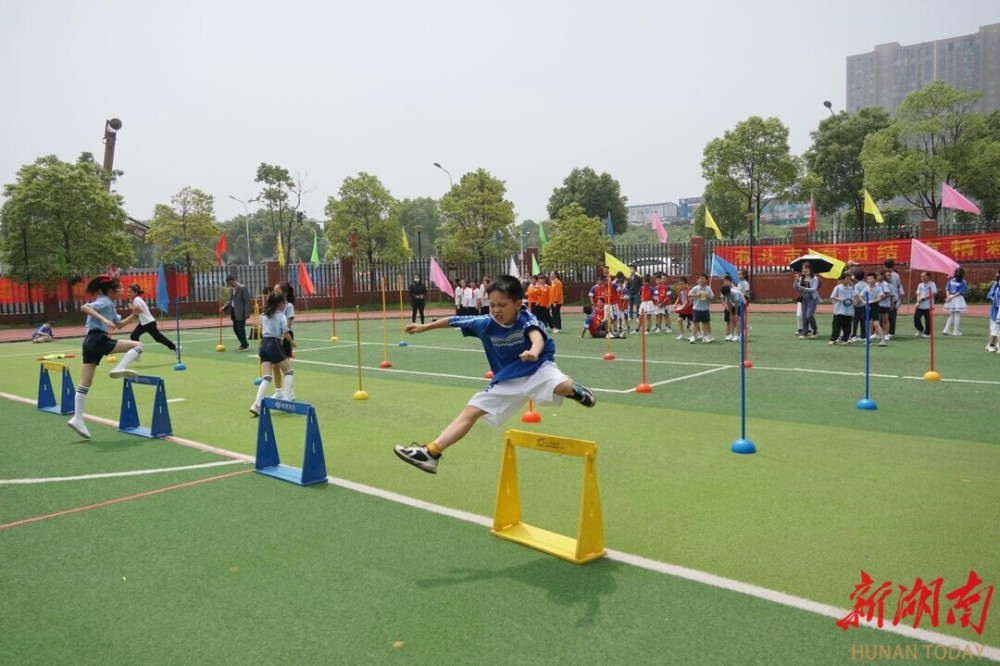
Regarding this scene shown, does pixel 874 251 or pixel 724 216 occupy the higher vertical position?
pixel 724 216

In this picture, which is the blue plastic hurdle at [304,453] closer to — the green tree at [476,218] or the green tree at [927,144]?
the green tree at [476,218]

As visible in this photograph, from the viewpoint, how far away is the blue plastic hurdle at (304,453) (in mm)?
7395

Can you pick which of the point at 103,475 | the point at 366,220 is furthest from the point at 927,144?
the point at 103,475

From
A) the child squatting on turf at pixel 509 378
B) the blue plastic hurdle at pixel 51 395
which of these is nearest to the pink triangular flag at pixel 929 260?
the child squatting on turf at pixel 509 378

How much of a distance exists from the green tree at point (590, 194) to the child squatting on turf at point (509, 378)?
7308cm

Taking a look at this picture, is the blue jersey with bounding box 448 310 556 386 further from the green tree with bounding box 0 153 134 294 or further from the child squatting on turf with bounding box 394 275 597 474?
the green tree with bounding box 0 153 134 294

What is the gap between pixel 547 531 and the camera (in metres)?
5.89

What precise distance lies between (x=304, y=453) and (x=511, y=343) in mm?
2693

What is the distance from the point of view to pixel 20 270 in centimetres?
3466

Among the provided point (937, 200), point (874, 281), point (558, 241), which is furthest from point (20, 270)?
point (937, 200)

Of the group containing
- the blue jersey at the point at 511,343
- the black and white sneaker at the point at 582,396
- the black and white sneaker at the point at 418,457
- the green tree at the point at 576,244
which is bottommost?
the black and white sneaker at the point at 418,457

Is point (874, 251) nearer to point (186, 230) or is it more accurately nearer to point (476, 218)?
point (476, 218)

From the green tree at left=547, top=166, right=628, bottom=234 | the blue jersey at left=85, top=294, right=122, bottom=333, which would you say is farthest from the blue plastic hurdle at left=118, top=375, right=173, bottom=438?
the green tree at left=547, top=166, right=628, bottom=234

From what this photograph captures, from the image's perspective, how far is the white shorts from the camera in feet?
20.0
